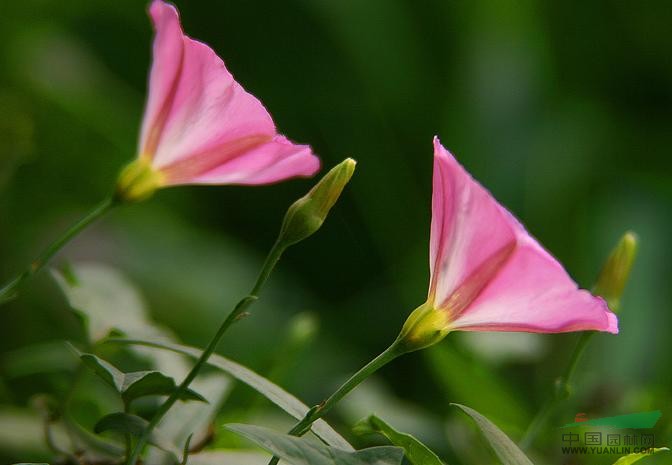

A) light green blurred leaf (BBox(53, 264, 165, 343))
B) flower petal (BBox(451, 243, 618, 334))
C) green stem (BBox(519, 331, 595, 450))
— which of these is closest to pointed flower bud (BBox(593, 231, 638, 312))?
green stem (BBox(519, 331, 595, 450))

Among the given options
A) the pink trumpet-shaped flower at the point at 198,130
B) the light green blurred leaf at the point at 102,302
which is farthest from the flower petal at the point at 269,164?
the light green blurred leaf at the point at 102,302

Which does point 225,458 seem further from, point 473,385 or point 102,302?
point 473,385

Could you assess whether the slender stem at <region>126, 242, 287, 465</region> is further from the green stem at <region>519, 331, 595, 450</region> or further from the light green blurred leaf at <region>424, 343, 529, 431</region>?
the light green blurred leaf at <region>424, 343, 529, 431</region>

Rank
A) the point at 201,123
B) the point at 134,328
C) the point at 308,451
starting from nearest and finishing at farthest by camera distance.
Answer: the point at 308,451
the point at 201,123
the point at 134,328

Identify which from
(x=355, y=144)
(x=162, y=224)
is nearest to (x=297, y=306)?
(x=162, y=224)

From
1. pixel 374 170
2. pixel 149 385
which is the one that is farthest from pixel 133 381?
pixel 374 170

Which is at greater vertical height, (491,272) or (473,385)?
(491,272)

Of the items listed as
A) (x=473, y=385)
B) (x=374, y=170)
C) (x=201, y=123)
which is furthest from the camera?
(x=374, y=170)
